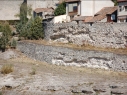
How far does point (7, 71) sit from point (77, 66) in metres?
8.44

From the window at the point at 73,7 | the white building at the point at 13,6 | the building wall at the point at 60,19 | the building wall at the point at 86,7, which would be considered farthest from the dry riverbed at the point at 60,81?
the white building at the point at 13,6

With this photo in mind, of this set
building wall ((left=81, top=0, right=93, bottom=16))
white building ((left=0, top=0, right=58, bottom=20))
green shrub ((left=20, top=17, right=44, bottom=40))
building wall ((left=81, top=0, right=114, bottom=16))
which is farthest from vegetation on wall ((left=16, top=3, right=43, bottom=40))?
white building ((left=0, top=0, right=58, bottom=20))

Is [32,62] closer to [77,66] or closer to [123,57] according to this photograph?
[77,66]

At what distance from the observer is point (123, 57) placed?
45656mm

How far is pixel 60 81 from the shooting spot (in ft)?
136

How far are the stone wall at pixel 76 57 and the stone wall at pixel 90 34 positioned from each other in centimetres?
370

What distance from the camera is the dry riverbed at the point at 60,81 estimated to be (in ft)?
127

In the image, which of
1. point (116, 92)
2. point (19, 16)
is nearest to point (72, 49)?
point (116, 92)

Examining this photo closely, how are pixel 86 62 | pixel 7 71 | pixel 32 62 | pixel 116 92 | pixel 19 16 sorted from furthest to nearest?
pixel 19 16 < pixel 32 62 < pixel 86 62 < pixel 7 71 < pixel 116 92

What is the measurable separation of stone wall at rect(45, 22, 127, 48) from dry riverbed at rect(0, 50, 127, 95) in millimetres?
5388

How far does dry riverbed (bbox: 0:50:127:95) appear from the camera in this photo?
38.7 metres

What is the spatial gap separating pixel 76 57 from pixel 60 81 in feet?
27.0

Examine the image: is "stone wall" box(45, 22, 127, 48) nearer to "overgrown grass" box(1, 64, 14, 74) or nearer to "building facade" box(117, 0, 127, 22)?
"building facade" box(117, 0, 127, 22)

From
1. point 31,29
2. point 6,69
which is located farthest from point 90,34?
point 6,69
